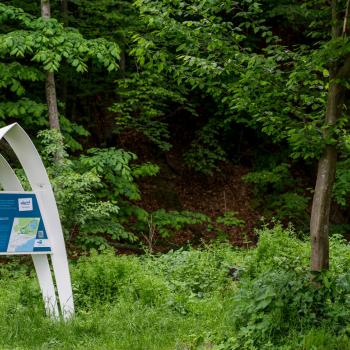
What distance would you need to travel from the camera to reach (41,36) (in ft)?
27.8

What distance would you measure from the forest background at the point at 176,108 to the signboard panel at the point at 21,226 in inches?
77.8

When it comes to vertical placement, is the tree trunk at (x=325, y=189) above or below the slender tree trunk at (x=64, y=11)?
below

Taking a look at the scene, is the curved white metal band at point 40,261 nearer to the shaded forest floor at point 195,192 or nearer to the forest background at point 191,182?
the forest background at point 191,182

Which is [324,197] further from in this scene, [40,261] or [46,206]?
[40,261]

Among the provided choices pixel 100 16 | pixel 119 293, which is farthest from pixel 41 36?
pixel 119 293

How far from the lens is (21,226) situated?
557 centimetres

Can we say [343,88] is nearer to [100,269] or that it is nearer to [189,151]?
[100,269]

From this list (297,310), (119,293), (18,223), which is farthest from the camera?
(119,293)

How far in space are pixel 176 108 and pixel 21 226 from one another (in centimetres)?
1074

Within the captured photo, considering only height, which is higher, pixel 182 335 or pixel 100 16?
pixel 100 16

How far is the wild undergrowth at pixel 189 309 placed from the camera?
4605 millimetres

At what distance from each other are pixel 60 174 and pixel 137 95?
3.56 meters

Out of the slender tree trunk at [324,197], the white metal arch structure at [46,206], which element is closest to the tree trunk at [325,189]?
the slender tree trunk at [324,197]

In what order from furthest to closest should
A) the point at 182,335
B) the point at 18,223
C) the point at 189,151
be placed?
the point at 189,151, the point at 18,223, the point at 182,335
